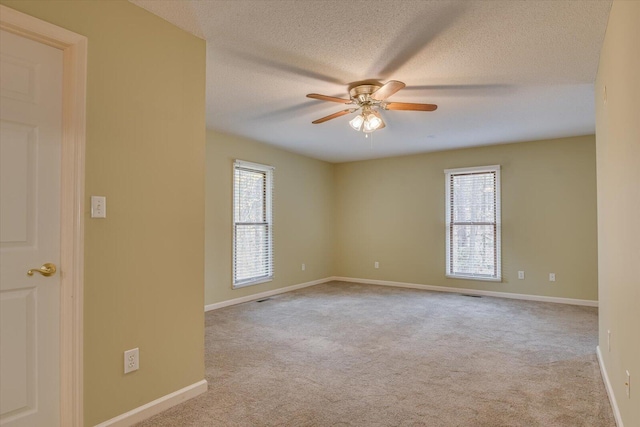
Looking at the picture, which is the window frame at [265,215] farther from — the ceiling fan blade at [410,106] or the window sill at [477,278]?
the window sill at [477,278]

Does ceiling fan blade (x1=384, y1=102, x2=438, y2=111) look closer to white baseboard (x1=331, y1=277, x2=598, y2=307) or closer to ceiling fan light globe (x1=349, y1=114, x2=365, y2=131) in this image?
ceiling fan light globe (x1=349, y1=114, x2=365, y2=131)

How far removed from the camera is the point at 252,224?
5.97 m

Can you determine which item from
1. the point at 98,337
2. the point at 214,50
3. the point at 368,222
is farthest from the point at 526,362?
the point at 368,222

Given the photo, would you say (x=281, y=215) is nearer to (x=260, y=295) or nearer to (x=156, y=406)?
(x=260, y=295)

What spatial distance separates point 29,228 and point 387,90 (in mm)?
2588

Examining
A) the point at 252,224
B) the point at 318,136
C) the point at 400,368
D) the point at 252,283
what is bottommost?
the point at 400,368

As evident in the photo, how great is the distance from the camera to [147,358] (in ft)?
7.55

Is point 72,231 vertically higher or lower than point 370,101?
lower

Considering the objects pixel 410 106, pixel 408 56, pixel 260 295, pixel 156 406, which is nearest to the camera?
pixel 156 406

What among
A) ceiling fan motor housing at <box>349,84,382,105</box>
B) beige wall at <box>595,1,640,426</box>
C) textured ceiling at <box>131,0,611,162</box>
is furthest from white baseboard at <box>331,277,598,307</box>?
Answer: ceiling fan motor housing at <box>349,84,382,105</box>

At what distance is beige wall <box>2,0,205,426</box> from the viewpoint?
6.71 ft

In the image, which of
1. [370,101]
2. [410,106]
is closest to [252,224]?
[370,101]

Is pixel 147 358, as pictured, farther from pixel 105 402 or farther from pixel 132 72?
pixel 132 72

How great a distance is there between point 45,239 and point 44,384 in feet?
2.35
